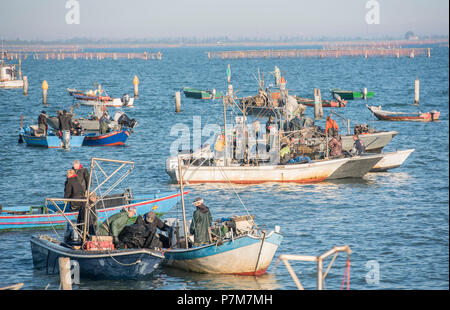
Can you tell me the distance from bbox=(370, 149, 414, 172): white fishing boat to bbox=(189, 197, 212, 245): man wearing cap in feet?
48.9

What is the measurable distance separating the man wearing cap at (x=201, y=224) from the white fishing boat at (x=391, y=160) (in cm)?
1489

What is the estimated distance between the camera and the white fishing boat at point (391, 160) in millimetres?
30953

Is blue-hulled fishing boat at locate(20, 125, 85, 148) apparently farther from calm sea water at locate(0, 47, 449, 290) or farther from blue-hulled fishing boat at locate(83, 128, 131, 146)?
calm sea water at locate(0, 47, 449, 290)

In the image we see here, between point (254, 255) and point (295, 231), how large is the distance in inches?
215

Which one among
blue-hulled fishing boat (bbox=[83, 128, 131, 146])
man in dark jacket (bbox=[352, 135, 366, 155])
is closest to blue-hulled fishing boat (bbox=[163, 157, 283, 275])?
man in dark jacket (bbox=[352, 135, 366, 155])

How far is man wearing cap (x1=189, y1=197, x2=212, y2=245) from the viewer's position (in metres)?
17.8

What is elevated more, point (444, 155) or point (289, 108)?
point (289, 108)

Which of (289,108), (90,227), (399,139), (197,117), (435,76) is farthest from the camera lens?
(435,76)

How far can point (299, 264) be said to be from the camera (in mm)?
19656

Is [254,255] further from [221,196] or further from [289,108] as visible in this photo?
[289,108]

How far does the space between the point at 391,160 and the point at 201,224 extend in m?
15.8

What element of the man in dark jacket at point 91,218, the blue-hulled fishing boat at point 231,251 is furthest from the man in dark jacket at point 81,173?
the blue-hulled fishing boat at point 231,251

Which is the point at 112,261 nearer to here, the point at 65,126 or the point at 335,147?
the point at 335,147

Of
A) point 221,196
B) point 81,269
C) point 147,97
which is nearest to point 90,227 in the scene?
point 81,269
